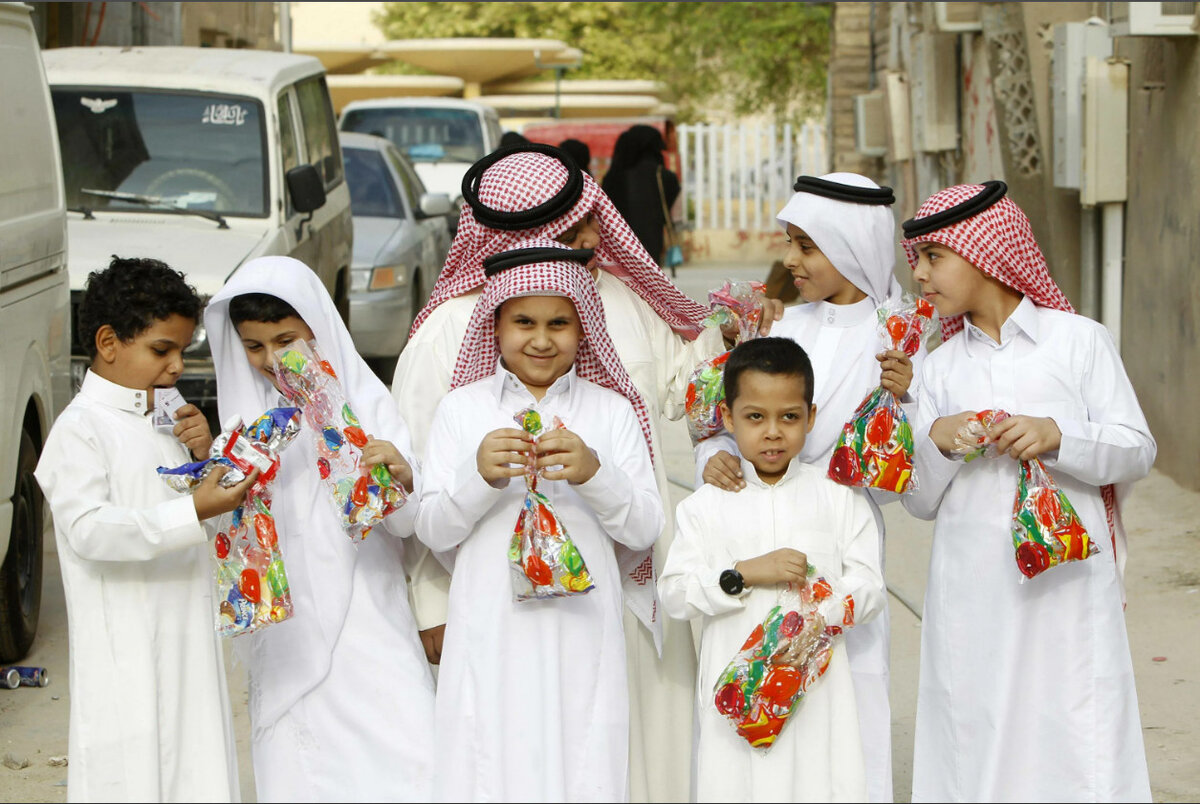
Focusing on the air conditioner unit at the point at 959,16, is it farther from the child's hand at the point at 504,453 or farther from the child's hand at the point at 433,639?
the child's hand at the point at 504,453

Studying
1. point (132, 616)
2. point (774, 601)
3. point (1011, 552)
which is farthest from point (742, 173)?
point (132, 616)

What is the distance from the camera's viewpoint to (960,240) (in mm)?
3766

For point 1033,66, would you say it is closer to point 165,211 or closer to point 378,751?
point 165,211

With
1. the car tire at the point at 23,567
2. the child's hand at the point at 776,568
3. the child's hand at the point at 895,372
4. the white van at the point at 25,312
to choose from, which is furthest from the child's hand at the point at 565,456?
the car tire at the point at 23,567

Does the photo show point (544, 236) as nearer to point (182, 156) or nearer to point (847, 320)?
point (847, 320)

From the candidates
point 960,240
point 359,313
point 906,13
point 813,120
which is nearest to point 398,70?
point 813,120

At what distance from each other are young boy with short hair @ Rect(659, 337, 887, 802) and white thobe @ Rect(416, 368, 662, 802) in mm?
148

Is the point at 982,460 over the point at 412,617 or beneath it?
over

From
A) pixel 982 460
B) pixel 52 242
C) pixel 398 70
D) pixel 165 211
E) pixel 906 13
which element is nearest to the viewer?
pixel 982 460

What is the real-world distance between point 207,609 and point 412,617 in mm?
485

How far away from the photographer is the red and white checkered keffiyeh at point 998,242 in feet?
12.4

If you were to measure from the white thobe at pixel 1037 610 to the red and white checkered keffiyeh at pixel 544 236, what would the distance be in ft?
2.51

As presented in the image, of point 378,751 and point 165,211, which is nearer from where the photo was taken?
point 378,751

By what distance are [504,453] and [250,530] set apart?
0.60m
